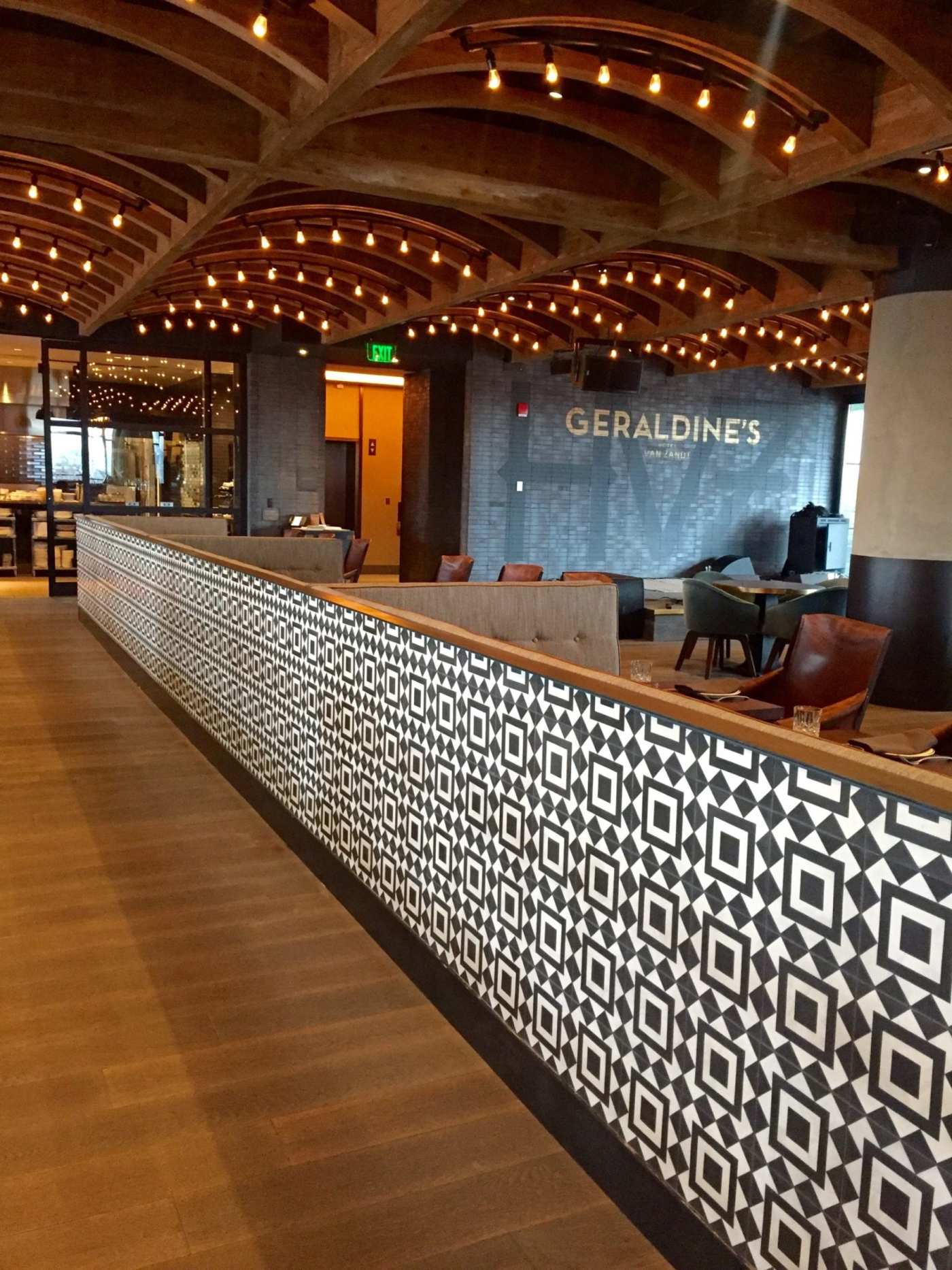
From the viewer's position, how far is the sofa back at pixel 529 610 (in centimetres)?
399

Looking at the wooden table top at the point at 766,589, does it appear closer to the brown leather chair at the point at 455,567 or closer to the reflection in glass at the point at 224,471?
the brown leather chair at the point at 455,567

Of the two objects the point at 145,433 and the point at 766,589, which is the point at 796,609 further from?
the point at 145,433

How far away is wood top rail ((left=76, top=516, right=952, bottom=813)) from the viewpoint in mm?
1475

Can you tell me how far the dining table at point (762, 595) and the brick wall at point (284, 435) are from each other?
6.91 m

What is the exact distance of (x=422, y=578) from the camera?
1609cm

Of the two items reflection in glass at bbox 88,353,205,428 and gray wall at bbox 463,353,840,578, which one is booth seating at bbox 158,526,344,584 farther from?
gray wall at bbox 463,353,840,578

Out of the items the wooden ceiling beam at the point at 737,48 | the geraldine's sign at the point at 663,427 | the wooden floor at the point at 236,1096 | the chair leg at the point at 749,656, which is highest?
the wooden ceiling beam at the point at 737,48

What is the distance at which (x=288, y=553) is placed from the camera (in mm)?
7133

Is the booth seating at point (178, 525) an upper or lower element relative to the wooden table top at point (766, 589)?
upper

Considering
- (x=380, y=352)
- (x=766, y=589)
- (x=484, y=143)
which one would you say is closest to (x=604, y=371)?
(x=380, y=352)

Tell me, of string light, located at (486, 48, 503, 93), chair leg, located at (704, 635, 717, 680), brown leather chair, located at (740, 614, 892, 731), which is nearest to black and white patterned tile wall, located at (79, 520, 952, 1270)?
brown leather chair, located at (740, 614, 892, 731)

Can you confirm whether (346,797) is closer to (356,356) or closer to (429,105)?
(429,105)

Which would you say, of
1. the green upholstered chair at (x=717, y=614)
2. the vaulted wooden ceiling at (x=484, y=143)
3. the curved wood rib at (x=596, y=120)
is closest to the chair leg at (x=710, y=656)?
the green upholstered chair at (x=717, y=614)

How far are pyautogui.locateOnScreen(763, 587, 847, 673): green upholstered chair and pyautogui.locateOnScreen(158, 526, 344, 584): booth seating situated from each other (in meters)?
3.99
